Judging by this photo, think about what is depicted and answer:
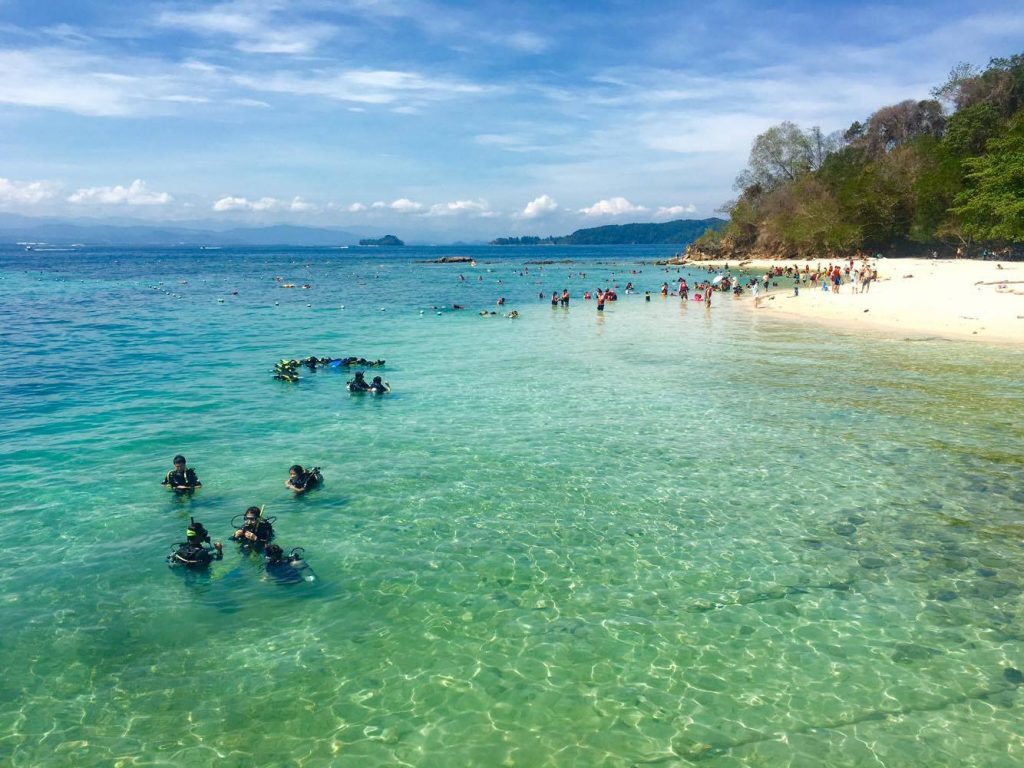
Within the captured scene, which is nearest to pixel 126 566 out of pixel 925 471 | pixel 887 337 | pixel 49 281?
pixel 925 471

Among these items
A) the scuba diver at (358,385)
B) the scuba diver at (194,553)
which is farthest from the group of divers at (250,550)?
the scuba diver at (358,385)

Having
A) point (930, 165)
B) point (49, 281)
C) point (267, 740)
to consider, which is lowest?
point (267, 740)

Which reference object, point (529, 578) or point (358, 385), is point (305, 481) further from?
point (358, 385)

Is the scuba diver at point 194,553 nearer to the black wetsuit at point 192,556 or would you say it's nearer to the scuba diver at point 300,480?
the black wetsuit at point 192,556

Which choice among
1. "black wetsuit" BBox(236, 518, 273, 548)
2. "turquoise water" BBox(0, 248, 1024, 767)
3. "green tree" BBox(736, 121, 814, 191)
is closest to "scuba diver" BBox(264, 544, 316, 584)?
"turquoise water" BBox(0, 248, 1024, 767)

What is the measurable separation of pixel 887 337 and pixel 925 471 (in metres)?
24.8

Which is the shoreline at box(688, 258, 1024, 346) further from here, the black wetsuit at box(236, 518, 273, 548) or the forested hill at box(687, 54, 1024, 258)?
the black wetsuit at box(236, 518, 273, 548)

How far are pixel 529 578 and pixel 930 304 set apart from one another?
152ft

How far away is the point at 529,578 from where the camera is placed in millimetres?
12484

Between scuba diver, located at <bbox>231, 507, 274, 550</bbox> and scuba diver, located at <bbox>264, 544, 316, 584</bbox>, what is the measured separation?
70cm

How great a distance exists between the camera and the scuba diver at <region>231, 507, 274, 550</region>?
13445 millimetres

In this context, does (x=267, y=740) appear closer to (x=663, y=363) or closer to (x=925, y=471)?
(x=925, y=471)

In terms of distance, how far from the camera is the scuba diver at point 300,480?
1641 cm

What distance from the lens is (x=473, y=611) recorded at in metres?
11.5
